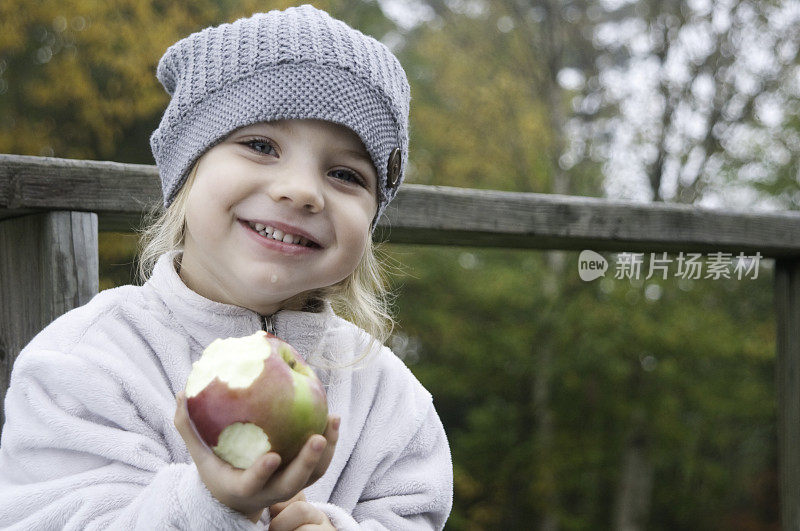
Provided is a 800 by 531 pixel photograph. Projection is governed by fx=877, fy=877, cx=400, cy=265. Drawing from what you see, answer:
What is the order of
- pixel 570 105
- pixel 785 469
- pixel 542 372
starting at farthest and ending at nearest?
pixel 570 105
pixel 542 372
pixel 785 469

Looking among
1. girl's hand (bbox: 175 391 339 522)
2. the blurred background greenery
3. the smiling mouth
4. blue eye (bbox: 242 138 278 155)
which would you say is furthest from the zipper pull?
the blurred background greenery

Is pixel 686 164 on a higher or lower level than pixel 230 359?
higher

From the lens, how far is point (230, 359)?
1115mm

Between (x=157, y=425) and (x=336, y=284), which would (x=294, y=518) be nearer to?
(x=157, y=425)

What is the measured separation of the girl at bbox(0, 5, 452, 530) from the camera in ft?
4.03

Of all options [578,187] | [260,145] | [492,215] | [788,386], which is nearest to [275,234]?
[260,145]

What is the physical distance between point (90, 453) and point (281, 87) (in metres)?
0.63

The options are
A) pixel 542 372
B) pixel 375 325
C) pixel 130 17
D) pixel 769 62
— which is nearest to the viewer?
pixel 375 325

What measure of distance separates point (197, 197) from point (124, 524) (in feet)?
1.73

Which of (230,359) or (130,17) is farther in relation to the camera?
(130,17)

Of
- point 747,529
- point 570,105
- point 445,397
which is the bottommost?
point 747,529

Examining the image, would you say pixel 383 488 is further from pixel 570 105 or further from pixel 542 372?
pixel 570 105

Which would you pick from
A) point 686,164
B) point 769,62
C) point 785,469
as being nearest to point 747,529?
point 686,164

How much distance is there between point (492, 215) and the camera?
1.90 meters
